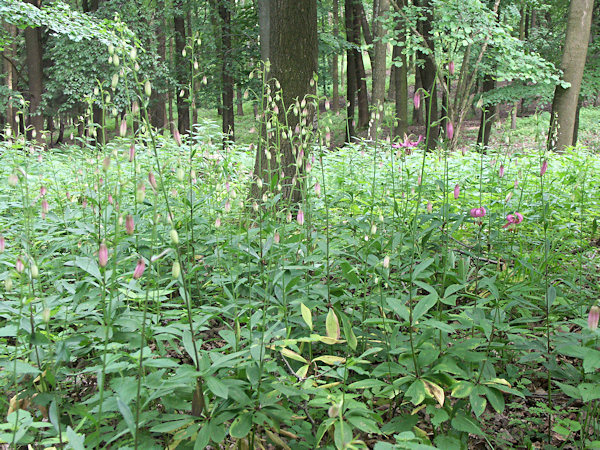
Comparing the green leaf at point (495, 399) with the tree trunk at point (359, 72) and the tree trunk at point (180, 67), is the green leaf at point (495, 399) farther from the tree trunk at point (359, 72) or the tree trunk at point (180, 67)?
the tree trunk at point (359, 72)

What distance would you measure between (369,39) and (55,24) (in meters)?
11.8

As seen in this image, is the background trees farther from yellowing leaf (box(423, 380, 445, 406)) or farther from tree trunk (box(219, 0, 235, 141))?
yellowing leaf (box(423, 380, 445, 406))

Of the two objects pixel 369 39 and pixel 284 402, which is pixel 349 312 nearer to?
pixel 284 402

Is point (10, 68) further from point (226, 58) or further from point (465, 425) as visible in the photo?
point (465, 425)

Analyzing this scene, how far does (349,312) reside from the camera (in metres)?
2.29

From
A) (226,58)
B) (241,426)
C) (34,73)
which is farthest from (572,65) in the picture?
(34,73)

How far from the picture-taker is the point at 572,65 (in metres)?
8.81

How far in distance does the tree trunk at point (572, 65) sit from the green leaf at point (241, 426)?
9016mm

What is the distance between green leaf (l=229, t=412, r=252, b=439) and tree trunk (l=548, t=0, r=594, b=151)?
902cm

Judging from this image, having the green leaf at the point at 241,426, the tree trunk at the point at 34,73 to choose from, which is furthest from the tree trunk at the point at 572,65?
the tree trunk at the point at 34,73

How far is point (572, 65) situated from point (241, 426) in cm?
1007

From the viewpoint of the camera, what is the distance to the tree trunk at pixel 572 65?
28.4 ft

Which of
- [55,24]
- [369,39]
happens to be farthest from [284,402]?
[369,39]

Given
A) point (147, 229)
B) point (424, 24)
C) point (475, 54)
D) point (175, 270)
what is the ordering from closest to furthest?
1. point (175, 270)
2. point (147, 229)
3. point (475, 54)
4. point (424, 24)
